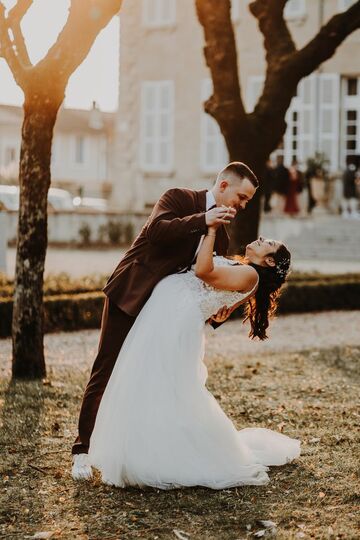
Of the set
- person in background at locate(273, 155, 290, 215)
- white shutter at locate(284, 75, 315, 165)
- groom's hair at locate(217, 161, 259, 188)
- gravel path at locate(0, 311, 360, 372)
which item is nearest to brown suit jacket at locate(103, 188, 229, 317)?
groom's hair at locate(217, 161, 259, 188)

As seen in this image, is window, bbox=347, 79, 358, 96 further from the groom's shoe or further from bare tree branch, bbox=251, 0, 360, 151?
the groom's shoe

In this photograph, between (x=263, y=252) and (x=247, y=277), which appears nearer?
(x=247, y=277)

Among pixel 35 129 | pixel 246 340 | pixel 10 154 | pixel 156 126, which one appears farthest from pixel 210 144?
pixel 10 154

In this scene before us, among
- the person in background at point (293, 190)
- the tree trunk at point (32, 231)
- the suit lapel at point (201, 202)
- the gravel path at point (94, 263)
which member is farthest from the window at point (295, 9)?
the suit lapel at point (201, 202)

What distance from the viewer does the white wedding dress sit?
517 cm

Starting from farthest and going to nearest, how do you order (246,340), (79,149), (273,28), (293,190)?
(79,149), (293,190), (273,28), (246,340)

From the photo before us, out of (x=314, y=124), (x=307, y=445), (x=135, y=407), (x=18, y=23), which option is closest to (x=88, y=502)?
(x=135, y=407)

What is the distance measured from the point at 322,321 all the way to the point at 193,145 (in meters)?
16.3

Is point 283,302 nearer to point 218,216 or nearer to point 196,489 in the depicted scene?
point 196,489

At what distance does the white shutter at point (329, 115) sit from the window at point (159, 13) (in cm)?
482

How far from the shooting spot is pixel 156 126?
1168 inches

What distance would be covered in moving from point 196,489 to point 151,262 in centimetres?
121

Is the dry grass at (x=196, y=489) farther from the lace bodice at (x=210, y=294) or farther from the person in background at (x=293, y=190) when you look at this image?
the person in background at (x=293, y=190)

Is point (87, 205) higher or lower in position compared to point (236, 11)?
lower
